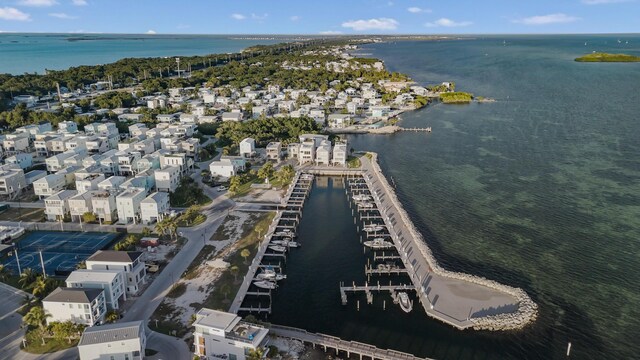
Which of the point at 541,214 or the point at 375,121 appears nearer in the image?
the point at 541,214

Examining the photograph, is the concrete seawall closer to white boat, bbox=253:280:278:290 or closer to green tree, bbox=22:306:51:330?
white boat, bbox=253:280:278:290

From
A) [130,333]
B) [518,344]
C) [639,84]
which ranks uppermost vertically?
[639,84]

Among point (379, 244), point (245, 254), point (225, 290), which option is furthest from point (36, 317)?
point (379, 244)

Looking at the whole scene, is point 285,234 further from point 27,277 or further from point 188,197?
point 27,277

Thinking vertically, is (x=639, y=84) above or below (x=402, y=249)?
above

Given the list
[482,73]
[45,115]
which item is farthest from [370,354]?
[482,73]

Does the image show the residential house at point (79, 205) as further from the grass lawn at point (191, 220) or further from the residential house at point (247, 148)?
the residential house at point (247, 148)

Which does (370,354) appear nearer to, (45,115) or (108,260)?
(108,260)
